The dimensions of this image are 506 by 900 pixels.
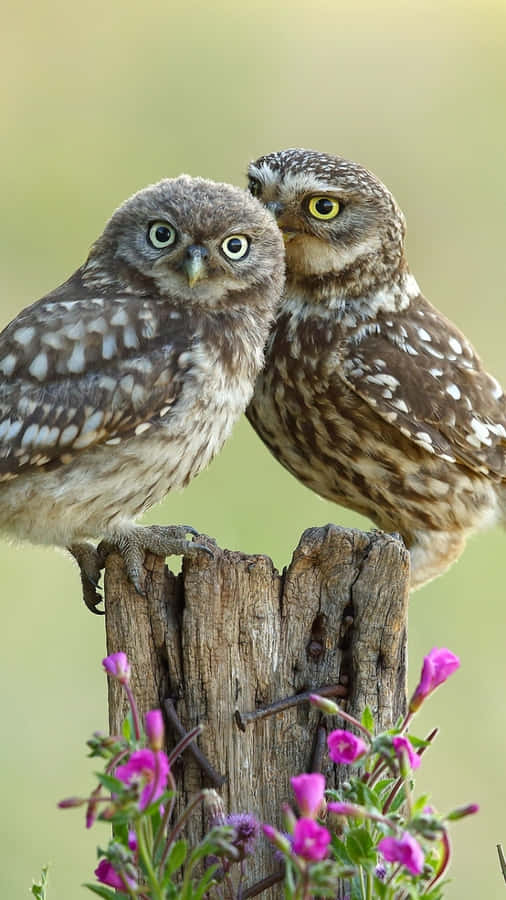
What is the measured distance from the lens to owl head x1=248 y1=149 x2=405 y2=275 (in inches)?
148

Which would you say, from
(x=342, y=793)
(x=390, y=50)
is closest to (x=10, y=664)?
(x=342, y=793)

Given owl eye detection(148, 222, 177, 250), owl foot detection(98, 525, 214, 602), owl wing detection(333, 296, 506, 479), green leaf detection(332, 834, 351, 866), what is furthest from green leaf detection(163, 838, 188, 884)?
owl wing detection(333, 296, 506, 479)

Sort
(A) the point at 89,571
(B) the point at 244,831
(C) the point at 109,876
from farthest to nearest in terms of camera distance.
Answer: (A) the point at 89,571 → (B) the point at 244,831 → (C) the point at 109,876

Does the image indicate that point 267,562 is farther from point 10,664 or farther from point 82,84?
point 82,84

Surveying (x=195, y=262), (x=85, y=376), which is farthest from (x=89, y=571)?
(x=195, y=262)

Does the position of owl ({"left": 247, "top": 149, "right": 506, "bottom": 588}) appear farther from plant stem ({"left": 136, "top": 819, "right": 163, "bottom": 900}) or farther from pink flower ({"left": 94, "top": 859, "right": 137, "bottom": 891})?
plant stem ({"left": 136, "top": 819, "right": 163, "bottom": 900})

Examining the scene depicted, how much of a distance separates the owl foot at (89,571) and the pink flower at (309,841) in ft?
5.50

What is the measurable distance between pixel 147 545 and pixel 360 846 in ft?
3.56

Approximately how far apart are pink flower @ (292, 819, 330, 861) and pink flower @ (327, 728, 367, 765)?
24 cm

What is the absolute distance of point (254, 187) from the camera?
386 centimetres

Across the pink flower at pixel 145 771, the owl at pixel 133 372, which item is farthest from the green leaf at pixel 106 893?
the owl at pixel 133 372

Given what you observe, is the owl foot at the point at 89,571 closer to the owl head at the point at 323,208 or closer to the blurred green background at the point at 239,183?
the owl head at the point at 323,208

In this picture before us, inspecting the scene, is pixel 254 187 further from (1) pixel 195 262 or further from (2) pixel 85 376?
(2) pixel 85 376

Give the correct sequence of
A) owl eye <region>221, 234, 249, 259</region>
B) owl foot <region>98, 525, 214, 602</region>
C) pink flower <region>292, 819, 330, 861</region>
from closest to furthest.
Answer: pink flower <region>292, 819, 330, 861</region>
owl foot <region>98, 525, 214, 602</region>
owl eye <region>221, 234, 249, 259</region>
